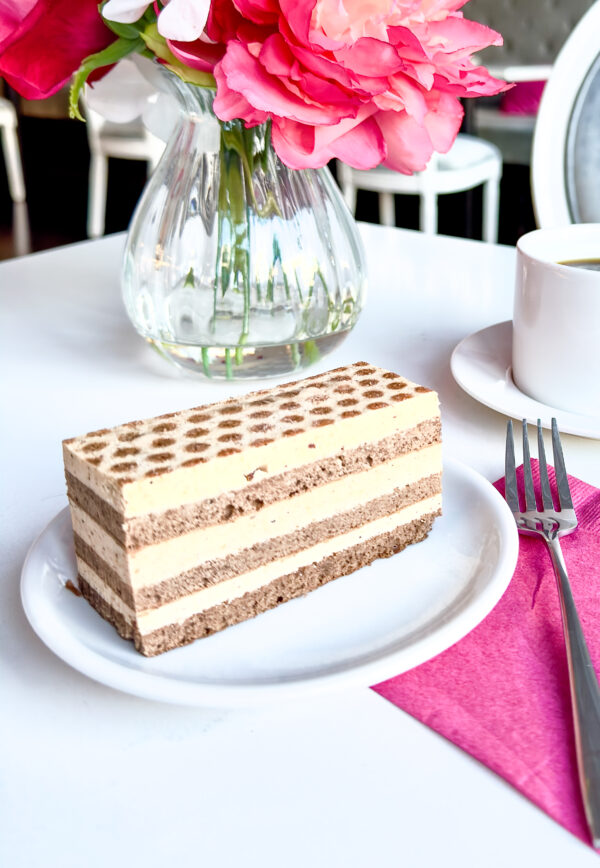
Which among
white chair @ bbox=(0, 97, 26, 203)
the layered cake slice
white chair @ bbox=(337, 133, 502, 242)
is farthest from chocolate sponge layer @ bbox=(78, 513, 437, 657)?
Result: white chair @ bbox=(0, 97, 26, 203)

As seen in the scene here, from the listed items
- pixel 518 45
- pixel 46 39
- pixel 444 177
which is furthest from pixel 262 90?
pixel 518 45

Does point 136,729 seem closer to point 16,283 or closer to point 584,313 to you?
point 584,313

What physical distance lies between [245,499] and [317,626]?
7 cm

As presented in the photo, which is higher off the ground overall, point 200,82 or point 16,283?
point 200,82

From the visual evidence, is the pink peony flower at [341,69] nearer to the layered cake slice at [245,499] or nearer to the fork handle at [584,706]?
the layered cake slice at [245,499]

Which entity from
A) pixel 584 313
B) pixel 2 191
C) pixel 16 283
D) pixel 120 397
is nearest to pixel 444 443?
pixel 584 313

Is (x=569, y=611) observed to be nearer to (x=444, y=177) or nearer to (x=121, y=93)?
(x=121, y=93)

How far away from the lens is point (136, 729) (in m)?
0.38

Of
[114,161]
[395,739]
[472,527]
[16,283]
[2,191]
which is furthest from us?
[2,191]

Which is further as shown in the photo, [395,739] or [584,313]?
[584,313]

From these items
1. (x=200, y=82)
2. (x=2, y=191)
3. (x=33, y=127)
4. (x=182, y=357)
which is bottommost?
(x=2, y=191)

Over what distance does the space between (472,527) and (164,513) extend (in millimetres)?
190

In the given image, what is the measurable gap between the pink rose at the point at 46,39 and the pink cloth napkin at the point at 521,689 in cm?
43

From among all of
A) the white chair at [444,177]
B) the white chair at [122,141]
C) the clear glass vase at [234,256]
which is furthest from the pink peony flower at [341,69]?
the white chair at [122,141]
